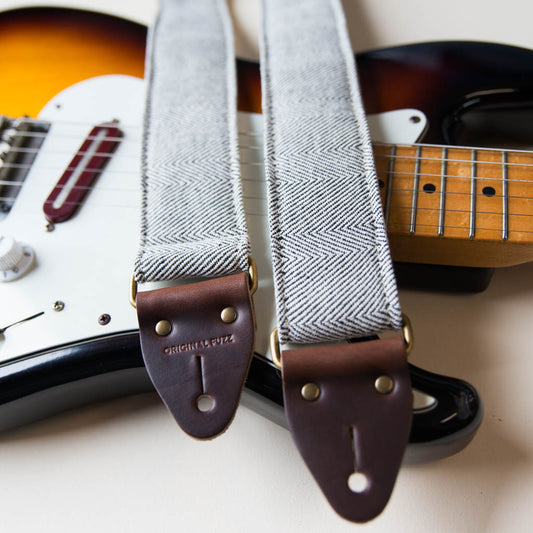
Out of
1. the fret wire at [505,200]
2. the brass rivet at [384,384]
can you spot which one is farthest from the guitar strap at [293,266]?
the fret wire at [505,200]

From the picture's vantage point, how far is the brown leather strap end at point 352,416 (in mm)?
296

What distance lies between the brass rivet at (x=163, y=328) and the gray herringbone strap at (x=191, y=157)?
41 mm

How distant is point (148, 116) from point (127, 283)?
187 millimetres

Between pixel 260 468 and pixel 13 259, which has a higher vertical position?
pixel 13 259

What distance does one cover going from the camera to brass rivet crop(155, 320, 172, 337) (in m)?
0.35

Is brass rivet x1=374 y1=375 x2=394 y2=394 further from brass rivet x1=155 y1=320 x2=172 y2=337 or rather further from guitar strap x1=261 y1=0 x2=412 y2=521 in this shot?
brass rivet x1=155 y1=320 x2=172 y2=337

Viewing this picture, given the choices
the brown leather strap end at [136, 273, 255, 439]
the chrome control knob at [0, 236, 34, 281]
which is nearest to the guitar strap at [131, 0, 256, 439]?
the brown leather strap end at [136, 273, 255, 439]

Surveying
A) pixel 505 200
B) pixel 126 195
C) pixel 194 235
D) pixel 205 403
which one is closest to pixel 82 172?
pixel 126 195

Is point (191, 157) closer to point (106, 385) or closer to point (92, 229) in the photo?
point (92, 229)

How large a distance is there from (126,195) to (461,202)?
0.30m

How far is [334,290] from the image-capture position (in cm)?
35

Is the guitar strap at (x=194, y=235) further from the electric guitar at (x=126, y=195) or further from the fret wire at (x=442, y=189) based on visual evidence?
the fret wire at (x=442, y=189)

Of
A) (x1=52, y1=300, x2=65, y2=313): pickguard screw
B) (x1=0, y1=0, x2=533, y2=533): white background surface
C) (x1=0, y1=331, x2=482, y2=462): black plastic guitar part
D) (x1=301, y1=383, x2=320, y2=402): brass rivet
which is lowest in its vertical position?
(x1=0, y1=0, x2=533, y2=533): white background surface

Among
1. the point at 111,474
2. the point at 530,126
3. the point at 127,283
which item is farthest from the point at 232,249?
the point at 530,126
